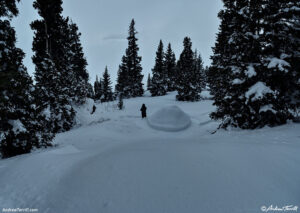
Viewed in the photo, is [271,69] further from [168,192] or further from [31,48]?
[31,48]

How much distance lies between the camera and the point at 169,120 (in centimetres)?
1499

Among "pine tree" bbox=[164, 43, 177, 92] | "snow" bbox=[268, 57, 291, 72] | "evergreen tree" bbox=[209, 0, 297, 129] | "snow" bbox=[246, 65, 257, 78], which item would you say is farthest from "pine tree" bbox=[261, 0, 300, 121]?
"pine tree" bbox=[164, 43, 177, 92]

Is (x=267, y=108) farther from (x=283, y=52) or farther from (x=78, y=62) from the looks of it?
(x=78, y=62)

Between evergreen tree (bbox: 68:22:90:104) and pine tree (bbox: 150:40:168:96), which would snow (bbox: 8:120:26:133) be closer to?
evergreen tree (bbox: 68:22:90:104)

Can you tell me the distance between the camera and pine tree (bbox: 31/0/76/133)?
1334 centimetres

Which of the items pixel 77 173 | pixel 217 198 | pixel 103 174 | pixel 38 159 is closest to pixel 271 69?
pixel 217 198

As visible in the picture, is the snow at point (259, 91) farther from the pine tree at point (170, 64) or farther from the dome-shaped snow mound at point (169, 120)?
the pine tree at point (170, 64)

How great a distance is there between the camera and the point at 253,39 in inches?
326

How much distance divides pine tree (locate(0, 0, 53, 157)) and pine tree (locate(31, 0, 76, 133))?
3.62 meters

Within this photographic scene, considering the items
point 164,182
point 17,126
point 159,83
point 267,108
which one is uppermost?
point 159,83

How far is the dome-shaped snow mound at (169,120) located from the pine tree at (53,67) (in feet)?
25.2

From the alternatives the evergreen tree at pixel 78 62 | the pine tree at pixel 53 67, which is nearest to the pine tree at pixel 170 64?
the evergreen tree at pixel 78 62

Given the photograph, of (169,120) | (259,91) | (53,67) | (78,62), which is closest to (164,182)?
(259,91)

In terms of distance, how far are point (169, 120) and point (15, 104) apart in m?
11.0
